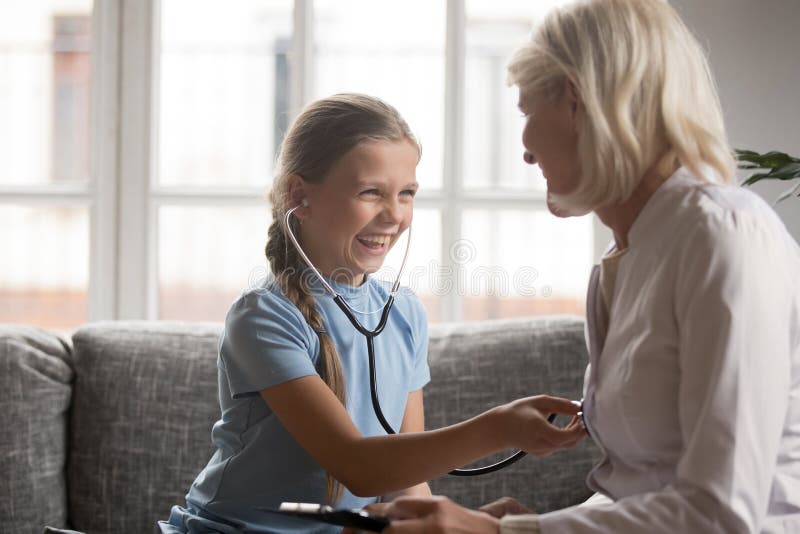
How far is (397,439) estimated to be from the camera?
1325 millimetres

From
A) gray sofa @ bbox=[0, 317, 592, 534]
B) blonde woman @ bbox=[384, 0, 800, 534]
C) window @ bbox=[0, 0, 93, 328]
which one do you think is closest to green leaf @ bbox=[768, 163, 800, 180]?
gray sofa @ bbox=[0, 317, 592, 534]

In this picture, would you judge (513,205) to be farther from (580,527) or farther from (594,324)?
(580,527)

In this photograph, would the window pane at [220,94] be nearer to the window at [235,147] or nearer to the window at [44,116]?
the window at [235,147]

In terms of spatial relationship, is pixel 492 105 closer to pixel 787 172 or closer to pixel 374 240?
pixel 787 172

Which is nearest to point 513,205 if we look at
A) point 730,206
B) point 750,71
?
point 750,71

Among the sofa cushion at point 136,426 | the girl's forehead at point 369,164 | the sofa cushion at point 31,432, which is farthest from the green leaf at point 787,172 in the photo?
the sofa cushion at point 31,432

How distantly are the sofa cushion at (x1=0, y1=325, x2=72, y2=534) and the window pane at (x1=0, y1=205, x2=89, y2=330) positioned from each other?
2.05 ft

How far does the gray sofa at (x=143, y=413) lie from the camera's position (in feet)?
6.33

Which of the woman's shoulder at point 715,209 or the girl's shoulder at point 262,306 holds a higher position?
the woman's shoulder at point 715,209

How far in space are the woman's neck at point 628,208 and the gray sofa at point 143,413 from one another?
2.60 ft

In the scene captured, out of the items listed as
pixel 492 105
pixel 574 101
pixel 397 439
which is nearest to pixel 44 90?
pixel 492 105

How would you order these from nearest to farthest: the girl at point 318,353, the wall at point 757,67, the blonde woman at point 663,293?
the blonde woman at point 663,293, the girl at point 318,353, the wall at point 757,67

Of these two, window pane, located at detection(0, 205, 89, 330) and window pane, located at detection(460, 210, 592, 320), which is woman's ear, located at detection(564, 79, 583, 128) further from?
window pane, located at detection(0, 205, 89, 330)

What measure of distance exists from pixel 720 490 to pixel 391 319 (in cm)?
76
